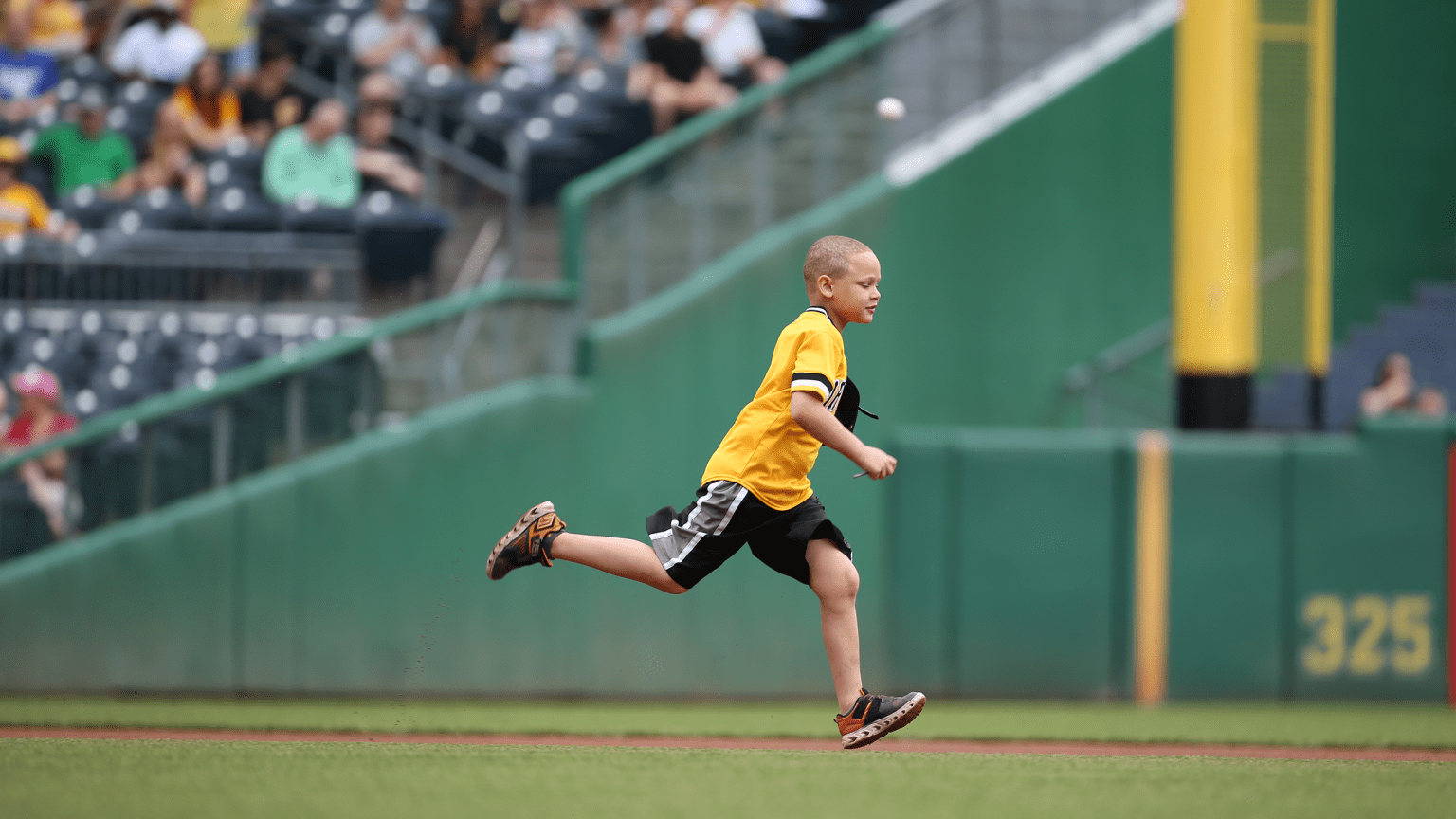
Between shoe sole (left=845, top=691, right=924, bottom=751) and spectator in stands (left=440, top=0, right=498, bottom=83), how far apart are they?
8.00m

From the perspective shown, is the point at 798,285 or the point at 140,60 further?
the point at 140,60

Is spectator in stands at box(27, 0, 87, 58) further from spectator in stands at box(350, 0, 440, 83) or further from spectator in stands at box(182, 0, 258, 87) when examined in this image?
spectator in stands at box(350, 0, 440, 83)

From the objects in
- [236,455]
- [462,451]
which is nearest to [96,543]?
[236,455]

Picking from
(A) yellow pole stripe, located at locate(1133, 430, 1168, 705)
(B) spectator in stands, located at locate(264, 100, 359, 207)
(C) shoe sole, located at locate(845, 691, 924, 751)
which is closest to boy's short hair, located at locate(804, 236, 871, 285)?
(C) shoe sole, located at locate(845, 691, 924, 751)

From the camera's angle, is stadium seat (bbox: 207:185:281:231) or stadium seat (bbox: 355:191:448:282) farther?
stadium seat (bbox: 207:185:281:231)

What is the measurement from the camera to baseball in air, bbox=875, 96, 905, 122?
8.98m

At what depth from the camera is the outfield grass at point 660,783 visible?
4.23m

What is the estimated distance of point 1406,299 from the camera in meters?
12.6

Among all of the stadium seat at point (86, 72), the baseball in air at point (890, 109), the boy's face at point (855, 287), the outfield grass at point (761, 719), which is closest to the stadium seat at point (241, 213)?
the stadium seat at point (86, 72)

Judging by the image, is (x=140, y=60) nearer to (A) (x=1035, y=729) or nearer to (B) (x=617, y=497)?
(B) (x=617, y=497)

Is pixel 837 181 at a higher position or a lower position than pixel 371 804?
higher

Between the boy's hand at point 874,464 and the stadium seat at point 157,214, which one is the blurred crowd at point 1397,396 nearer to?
the boy's hand at point 874,464

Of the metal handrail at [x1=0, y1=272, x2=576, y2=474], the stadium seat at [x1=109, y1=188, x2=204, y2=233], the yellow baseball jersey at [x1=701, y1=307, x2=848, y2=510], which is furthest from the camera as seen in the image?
the stadium seat at [x1=109, y1=188, x2=204, y2=233]

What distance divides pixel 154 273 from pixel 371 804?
275 inches
